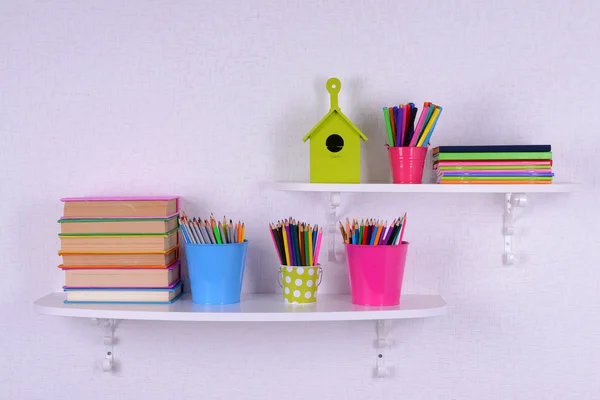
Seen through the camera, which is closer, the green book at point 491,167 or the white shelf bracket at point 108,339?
the green book at point 491,167

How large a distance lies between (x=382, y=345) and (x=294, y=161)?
1.39 feet

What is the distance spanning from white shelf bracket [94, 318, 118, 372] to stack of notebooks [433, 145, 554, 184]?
743mm

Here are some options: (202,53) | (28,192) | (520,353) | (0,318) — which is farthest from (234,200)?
(520,353)

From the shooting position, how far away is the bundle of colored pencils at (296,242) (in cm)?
126

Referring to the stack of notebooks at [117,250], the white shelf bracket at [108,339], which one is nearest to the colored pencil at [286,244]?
the stack of notebooks at [117,250]

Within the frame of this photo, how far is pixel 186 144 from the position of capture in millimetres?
1367

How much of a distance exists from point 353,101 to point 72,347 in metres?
0.79

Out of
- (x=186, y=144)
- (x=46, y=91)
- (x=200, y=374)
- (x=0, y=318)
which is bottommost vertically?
(x=200, y=374)

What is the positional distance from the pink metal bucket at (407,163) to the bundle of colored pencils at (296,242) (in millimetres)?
189

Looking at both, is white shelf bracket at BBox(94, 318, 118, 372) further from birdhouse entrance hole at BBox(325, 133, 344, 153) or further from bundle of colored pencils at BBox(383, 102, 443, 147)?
bundle of colored pencils at BBox(383, 102, 443, 147)

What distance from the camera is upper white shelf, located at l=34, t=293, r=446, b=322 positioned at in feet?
3.91

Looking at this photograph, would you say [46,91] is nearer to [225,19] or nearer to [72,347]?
[225,19]

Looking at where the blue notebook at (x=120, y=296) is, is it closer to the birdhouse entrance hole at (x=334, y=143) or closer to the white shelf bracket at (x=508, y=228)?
the birdhouse entrance hole at (x=334, y=143)

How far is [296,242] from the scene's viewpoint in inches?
49.6
